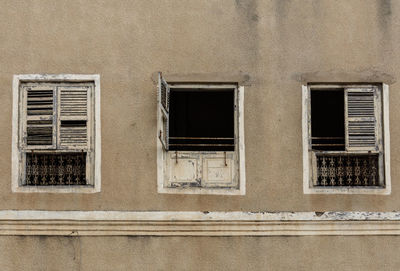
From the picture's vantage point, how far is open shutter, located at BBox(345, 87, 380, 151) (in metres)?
6.88

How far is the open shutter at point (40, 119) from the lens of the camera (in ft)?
22.6

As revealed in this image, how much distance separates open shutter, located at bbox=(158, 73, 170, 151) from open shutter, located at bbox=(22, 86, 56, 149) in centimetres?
161

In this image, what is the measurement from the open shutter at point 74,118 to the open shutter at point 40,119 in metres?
0.13

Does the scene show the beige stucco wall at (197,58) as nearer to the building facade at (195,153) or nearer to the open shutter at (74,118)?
the building facade at (195,153)

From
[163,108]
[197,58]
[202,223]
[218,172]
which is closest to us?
[163,108]

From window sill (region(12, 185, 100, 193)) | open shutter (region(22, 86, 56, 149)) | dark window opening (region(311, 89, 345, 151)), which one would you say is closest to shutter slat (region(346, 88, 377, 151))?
dark window opening (region(311, 89, 345, 151))

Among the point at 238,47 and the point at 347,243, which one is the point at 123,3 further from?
the point at 347,243

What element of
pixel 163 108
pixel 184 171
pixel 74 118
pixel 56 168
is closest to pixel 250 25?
pixel 163 108

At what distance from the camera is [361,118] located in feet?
22.7

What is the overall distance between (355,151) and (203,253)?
2673 millimetres

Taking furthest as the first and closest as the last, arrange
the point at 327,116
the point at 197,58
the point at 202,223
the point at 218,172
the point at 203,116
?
1. the point at 203,116
2. the point at 327,116
3. the point at 218,172
4. the point at 197,58
5. the point at 202,223

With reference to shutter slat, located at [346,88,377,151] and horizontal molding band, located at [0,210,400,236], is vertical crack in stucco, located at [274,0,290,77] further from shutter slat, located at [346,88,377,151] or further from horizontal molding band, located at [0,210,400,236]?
horizontal molding band, located at [0,210,400,236]

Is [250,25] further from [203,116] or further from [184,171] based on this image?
[203,116]

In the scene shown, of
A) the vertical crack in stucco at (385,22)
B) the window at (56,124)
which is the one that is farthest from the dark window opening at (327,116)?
the window at (56,124)
